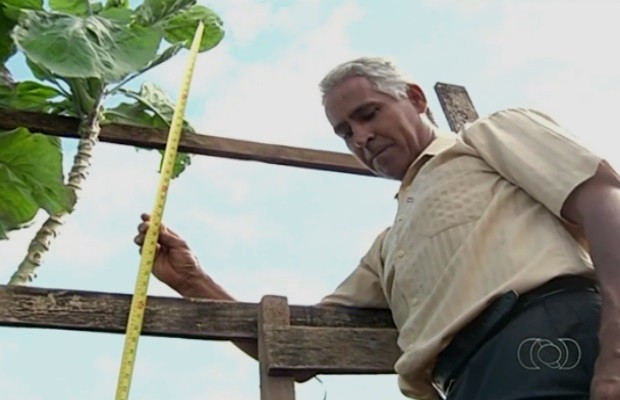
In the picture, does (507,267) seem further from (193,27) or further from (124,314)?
(193,27)

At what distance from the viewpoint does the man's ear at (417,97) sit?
2156 mm

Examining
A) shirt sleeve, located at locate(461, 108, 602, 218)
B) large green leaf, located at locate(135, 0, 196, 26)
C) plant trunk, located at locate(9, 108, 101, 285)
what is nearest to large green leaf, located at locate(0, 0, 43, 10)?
large green leaf, located at locate(135, 0, 196, 26)

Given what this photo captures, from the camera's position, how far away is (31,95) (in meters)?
3.96

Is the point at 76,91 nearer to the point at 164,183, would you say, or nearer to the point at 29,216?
the point at 29,216

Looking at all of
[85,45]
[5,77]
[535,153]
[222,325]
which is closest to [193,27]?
[5,77]

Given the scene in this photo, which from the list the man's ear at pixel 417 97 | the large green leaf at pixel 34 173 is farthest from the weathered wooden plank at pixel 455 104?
the large green leaf at pixel 34 173

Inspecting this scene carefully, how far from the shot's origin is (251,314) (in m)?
1.80

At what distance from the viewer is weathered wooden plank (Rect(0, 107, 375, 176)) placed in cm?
248

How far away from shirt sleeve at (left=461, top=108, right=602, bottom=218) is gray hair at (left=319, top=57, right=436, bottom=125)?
0.37 m

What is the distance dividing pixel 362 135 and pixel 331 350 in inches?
22.4

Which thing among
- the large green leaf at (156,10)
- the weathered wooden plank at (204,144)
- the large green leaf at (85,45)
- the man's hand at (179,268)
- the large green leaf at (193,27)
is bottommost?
the man's hand at (179,268)

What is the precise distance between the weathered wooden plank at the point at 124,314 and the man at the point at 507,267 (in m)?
0.33

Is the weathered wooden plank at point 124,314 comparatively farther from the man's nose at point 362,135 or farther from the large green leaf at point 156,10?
the large green leaf at point 156,10

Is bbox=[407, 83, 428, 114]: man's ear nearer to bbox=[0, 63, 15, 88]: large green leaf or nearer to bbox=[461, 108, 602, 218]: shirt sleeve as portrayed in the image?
bbox=[461, 108, 602, 218]: shirt sleeve
